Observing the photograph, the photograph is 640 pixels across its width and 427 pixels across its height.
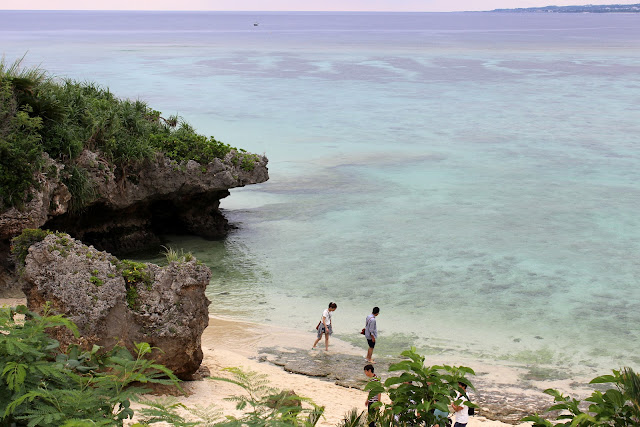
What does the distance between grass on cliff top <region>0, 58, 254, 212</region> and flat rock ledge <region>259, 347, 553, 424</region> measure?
618 cm

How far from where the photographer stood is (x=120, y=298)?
10.9m

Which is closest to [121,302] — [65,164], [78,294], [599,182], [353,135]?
[78,294]

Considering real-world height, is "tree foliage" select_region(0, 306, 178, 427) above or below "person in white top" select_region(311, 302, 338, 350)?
above

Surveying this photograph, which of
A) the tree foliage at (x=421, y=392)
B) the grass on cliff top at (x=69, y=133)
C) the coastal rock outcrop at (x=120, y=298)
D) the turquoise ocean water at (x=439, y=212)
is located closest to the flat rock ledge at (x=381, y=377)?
the turquoise ocean water at (x=439, y=212)

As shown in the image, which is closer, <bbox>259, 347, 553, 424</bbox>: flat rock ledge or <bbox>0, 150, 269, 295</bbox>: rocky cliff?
<bbox>259, 347, 553, 424</bbox>: flat rock ledge

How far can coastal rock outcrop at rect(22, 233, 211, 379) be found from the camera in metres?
10.5

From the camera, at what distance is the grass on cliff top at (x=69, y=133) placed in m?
15.0

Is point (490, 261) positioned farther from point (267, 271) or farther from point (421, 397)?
point (421, 397)

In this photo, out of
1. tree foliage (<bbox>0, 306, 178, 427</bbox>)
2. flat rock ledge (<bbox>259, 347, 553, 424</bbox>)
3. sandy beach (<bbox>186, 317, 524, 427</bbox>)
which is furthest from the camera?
flat rock ledge (<bbox>259, 347, 553, 424</bbox>)

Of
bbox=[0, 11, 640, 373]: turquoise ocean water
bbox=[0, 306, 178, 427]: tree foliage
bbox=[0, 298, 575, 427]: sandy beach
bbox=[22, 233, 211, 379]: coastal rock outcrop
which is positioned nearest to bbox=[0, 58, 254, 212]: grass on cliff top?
bbox=[0, 298, 575, 427]: sandy beach

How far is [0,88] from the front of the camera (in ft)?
50.3

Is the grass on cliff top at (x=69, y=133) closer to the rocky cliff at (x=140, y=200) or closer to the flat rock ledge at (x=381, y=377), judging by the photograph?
the rocky cliff at (x=140, y=200)

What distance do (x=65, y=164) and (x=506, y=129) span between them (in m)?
29.5

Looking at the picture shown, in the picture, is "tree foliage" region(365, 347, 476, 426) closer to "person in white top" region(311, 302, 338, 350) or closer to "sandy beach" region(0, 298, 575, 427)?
"sandy beach" region(0, 298, 575, 427)
